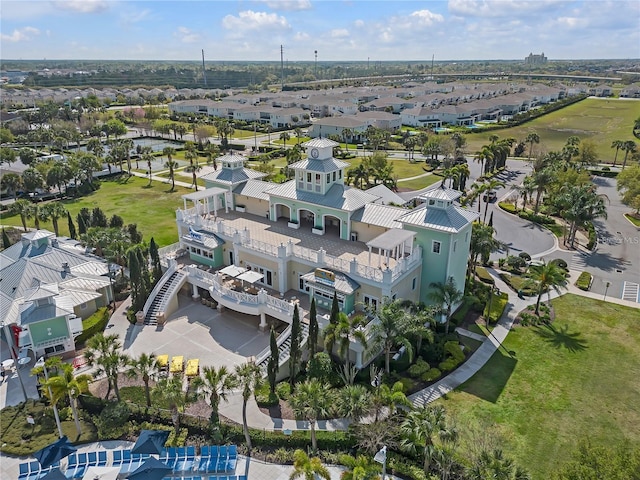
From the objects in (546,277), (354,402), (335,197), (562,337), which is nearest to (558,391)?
(562,337)

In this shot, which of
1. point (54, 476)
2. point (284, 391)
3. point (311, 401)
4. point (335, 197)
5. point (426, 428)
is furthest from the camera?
point (335, 197)

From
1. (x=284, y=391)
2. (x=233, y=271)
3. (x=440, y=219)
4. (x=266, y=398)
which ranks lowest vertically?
(x=266, y=398)

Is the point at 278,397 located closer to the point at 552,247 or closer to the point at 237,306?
the point at 237,306

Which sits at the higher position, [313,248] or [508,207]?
[313,248]

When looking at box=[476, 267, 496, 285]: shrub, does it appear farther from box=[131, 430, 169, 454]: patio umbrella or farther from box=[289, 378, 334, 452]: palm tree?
box=[131, 430, 169, 454]: patio umbrella

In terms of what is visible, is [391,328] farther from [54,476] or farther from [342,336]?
[54,476]

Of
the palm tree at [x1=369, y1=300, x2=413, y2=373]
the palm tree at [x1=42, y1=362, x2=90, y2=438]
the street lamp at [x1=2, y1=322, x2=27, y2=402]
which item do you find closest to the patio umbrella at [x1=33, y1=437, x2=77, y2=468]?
the palm tree at [x1=42, y1=362, x2=90, y2=438]

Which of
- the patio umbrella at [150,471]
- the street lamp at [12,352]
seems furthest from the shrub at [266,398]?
the street lamp at [12,352]
